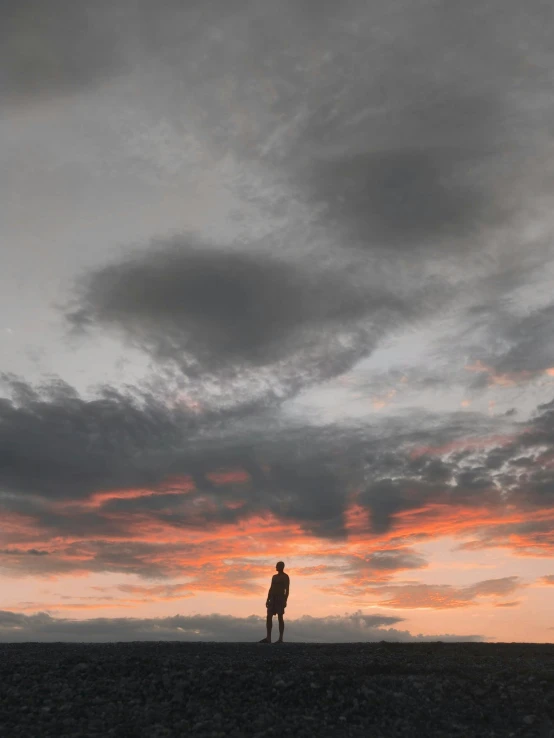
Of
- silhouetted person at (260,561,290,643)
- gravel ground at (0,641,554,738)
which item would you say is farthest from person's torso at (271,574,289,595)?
gravel ground at (0,641,554,738)

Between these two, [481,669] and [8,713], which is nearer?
[8,713]

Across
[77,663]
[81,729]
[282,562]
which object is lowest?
[81,729]

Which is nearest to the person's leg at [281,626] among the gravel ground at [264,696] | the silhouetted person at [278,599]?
the silhouetted person at [278,599]

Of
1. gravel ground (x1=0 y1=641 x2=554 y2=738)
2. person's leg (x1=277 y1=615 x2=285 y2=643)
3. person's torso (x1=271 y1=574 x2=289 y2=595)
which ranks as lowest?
gravel ground (x1=0 y1=641 x2=554 y2=738)

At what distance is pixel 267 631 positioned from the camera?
3678cm

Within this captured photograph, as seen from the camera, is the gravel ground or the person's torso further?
the person's torso

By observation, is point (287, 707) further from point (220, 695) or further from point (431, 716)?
point (431, 716)

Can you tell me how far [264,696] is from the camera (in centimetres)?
2333

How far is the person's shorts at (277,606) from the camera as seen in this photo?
36.4 metres

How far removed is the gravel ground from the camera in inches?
843

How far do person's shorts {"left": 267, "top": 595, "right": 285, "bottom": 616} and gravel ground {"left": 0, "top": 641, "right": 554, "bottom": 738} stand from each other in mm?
7036

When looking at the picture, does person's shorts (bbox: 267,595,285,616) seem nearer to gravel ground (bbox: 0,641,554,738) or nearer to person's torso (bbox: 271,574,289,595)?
person's torso (bbox: 271,574,289,595)

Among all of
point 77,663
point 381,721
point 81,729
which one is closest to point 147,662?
point 77,663

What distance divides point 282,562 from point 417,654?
327 inches
